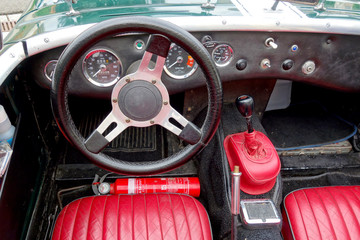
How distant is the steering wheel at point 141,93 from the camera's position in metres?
0.95

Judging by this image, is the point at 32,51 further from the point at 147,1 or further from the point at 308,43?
the point at 308,43

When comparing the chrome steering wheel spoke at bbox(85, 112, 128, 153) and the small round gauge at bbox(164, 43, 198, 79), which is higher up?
the small round gauge at bbox(164, 43, 198, 79)

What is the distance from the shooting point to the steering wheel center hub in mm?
1062

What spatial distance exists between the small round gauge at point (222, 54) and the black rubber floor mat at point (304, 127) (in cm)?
89

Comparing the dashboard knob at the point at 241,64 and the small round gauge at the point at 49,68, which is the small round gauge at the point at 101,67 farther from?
the dashboard knob at the point at 241,64

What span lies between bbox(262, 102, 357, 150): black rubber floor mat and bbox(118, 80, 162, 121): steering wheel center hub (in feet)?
4.19

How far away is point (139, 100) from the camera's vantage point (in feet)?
3.51

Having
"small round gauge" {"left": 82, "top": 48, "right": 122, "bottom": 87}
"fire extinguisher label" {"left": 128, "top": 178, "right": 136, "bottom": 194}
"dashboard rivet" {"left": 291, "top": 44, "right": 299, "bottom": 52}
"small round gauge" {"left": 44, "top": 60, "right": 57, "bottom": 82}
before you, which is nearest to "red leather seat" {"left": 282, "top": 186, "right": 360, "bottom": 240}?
"dashboard rivet" {"left": 291, "top": 44, "right": 299, "bottom": 52}

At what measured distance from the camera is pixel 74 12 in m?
1.42

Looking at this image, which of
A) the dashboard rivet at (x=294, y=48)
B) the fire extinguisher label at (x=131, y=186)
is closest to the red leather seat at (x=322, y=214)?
the dashboard rivet at (x=294, y=48)

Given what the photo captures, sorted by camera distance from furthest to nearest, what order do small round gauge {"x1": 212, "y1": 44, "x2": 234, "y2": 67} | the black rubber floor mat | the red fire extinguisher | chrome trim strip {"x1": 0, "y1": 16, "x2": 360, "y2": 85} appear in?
the black rubber floor mat → the red fire extinguisher → small round gauge {"x1": 212, "y1": 44, "x2": 234, "y2": 67} → chrome trim strip {"x1": 0, "y1": 16, "x2": 360, "y2": 85}

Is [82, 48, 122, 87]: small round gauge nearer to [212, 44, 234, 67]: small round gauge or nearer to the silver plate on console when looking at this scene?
[212, 44, 234, 67]: small round gauge

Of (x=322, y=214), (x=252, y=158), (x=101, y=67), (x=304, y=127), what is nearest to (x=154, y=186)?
(x=252, y=158)

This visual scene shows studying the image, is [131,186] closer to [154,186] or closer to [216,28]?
[154,186]
